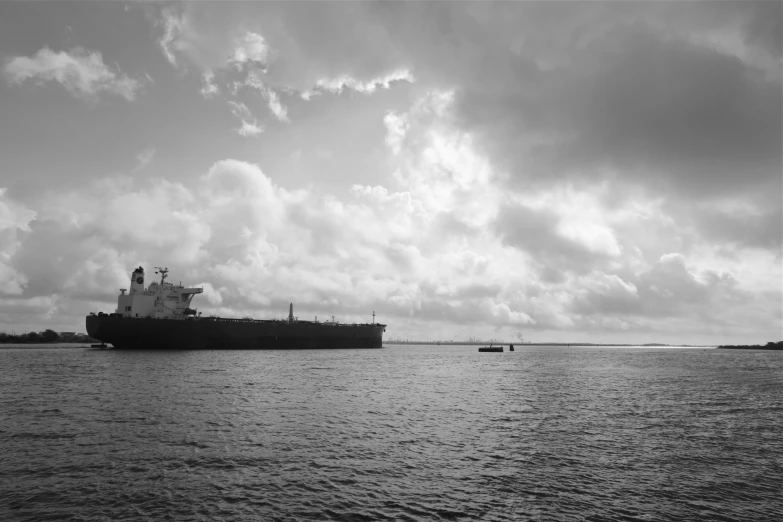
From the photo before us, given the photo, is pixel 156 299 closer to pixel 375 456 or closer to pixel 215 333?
pixel 215 333

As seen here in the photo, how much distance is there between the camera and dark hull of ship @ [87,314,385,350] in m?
83.8

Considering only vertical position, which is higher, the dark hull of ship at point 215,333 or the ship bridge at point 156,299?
the ship bridge at point 156,299

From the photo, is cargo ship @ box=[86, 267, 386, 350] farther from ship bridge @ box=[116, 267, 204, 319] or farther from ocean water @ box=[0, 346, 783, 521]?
ocean water @ box=[0, 346, 783, 521]

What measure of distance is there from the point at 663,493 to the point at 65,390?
40.0m

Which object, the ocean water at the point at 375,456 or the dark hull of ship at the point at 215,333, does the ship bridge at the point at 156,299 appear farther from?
the ocean water at the point at 375,456

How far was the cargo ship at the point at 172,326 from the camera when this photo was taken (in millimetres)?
84125

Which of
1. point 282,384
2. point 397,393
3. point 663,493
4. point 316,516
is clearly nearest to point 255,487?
point 316,516

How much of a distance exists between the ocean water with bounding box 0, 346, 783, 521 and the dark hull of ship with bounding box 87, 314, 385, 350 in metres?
52.9

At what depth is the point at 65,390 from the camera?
114 feet

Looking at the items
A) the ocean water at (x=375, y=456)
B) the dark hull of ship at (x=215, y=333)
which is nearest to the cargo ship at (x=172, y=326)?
the dark hull of ship at (x=215, y=333)

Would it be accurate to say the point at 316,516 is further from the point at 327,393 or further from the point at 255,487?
the point at 327,393

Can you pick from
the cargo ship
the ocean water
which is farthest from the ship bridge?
the ocean water

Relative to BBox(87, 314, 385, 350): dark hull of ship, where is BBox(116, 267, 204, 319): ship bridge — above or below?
above

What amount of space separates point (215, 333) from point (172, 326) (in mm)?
9569
